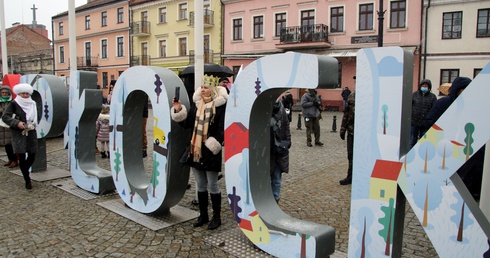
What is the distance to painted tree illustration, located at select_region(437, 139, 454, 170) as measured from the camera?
104 inches

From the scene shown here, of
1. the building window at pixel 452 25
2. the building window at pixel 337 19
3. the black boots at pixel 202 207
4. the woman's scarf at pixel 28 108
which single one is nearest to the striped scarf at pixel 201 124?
the black boots at pixel 202 207

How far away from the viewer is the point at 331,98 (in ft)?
87.0

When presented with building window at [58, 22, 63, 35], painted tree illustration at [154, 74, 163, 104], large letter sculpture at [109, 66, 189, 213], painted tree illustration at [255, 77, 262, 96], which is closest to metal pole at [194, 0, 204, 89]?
large letter sculpture at [109, 66, 189, 213]

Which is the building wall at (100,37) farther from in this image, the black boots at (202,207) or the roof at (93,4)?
the black boots at (202,207)

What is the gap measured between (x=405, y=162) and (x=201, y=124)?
219 cm

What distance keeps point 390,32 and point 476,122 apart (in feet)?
79.2

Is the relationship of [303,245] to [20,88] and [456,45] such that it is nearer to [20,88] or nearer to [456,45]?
[20,88]

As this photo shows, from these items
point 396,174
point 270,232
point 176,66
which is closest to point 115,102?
point 270,232

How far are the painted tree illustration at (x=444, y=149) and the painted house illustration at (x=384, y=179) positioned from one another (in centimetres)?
30

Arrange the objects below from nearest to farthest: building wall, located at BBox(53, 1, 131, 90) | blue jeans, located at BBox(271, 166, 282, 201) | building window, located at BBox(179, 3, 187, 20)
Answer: blue jeans, located at BBox(271, 166, 282, 201) < building window, located at BBox(179, 3, 187, 20) < building wall, located at BBox(53, 1, 131, 90)

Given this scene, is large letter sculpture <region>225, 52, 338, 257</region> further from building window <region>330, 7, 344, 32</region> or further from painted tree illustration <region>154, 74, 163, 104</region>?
building window <region>330, 7, 344, 32</region>

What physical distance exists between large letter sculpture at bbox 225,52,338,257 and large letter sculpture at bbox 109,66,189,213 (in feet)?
2.56

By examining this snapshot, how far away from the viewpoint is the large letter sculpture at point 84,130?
6.17m

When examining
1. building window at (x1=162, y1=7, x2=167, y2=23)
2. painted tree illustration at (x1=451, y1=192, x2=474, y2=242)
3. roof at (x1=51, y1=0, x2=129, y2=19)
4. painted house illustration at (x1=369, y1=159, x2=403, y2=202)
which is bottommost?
painted tree illustration at (x1=451, y1=192, x2=474, y2=242)
